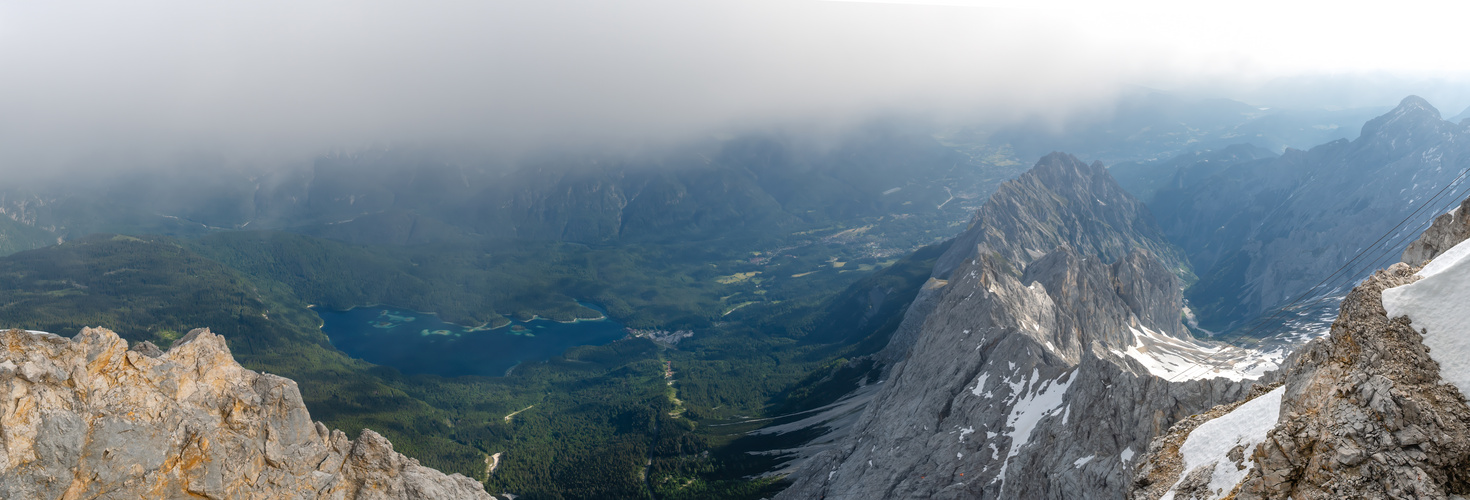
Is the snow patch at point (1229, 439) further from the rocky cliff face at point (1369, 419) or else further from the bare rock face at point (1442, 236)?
the bare rock face at point (1442, 236)

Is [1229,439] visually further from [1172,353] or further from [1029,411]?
[1172,353]

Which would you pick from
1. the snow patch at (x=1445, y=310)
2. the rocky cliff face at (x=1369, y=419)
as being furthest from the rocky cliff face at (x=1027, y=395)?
the snow patch at (x=1445, y=310)

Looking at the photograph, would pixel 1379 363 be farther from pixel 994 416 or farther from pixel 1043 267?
pixel 1043 267

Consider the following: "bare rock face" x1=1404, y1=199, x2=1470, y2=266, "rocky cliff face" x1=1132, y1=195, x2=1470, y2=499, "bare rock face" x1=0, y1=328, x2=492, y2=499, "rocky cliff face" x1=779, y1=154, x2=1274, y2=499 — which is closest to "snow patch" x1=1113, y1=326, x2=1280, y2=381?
"rocky cliff face" x1=779, y1=154, x2=1274, y2=499

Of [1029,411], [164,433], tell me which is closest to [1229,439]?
[1029,411]

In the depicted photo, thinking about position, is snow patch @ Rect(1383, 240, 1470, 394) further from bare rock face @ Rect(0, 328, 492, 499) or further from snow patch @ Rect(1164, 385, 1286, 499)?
bare rock face @ Rect(0, 328, 492, 499)

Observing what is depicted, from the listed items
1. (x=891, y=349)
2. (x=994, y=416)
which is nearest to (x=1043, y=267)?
(x=891, y=349)

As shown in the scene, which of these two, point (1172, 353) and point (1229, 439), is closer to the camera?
point (1229, 439)
